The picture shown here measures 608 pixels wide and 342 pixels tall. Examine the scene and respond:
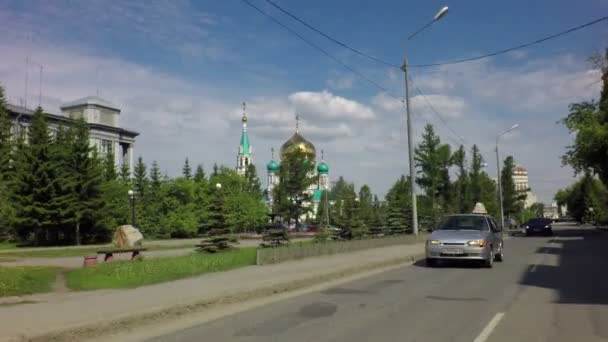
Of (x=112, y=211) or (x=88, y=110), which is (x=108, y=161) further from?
(x=88, y=110)

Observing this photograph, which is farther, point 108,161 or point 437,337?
point 108,161

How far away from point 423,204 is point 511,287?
130 ft

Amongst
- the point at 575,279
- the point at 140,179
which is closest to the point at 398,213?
the point at 575,279

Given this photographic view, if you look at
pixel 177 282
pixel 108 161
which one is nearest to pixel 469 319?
pixel 177 282

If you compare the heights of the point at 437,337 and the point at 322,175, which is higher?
the point at 322,175

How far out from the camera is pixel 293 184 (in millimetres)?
66062

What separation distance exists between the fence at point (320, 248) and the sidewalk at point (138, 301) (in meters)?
1.16

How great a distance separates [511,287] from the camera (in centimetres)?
1304

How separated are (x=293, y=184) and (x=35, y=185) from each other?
2857cm

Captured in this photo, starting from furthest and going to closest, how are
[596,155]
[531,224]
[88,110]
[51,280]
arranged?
[88,110]
[531,224]
[596,155]
[51,280]

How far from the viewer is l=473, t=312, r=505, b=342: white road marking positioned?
7653 millimetres

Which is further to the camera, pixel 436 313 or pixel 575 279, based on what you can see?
pixel 575 279

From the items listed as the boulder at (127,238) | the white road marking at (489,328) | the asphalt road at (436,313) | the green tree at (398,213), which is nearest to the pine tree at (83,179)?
the boulder at (127,238)

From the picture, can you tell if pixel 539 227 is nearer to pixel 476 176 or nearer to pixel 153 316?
pixel 476 176
